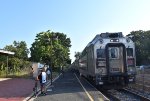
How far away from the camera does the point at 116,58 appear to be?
1081 inches

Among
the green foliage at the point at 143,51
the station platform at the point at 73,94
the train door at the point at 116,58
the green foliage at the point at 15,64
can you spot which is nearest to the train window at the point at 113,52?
the train door at the point at 116,58

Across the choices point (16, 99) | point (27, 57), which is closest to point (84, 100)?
point (16, 99)

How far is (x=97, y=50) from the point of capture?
2709 cm

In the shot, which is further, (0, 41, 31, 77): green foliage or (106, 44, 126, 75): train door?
(0, 41, 31, 77): green foliage

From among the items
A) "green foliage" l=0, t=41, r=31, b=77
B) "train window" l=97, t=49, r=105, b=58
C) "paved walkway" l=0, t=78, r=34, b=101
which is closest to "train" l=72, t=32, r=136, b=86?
"train window" l=97, t=49, r=105, b=58

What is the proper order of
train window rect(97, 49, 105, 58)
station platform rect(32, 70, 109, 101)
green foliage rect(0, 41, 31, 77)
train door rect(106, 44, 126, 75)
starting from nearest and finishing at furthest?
1. station platform rect(32, 70, 109, 101)
2. train window rect(97, 49, 105, 58)
3. train door rect(106, 44, 126, 75)
4. green foliage rect(0, 41, 31, 77)

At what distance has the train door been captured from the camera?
27.1 m

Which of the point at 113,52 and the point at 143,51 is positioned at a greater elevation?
the point at 143,51

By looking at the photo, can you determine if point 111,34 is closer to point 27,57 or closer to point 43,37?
point 43,37

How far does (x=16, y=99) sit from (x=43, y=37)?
2834 inches

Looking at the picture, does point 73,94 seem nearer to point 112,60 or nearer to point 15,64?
point 112,60

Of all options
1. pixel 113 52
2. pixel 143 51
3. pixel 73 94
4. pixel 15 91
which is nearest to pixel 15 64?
pixel 143 51

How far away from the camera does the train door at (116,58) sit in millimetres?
27125

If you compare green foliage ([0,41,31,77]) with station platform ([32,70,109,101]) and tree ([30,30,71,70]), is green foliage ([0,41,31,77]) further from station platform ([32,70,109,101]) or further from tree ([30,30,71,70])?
station platform ([32,70,109,101])
